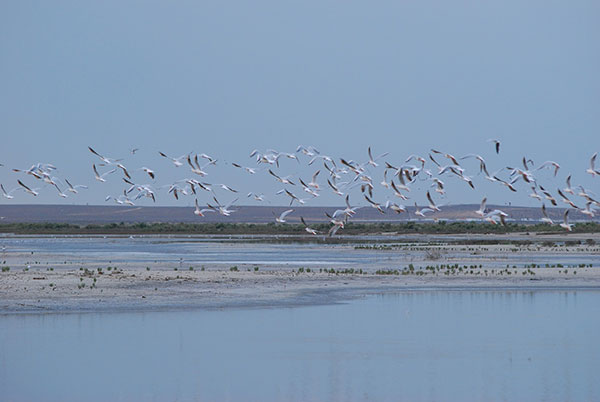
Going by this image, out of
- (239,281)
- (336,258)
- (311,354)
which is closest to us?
(311,354)

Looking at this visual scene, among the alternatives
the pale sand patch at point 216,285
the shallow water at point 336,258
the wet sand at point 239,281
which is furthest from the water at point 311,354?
the shallow water at point 336,258

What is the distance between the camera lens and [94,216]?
200 meters

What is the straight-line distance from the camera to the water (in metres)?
16.0

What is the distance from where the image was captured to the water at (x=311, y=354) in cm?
1597

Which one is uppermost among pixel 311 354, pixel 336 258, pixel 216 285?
pixel 336 258

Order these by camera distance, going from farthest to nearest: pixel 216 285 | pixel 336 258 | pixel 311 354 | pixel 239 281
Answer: pixel 336 258 → pixel 239 281 → pixel 216 285 → pixel 311 354

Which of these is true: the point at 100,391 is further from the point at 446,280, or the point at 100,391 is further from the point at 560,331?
the point at 446,280

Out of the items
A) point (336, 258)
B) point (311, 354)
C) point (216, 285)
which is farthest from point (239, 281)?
point (336, 258)

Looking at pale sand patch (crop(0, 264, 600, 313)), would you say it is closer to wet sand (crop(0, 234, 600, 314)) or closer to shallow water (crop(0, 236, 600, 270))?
wet sand (crop(0, 234, 600, 314))

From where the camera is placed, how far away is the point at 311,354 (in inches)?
762

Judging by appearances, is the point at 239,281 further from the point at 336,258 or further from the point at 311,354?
the point at 336,258

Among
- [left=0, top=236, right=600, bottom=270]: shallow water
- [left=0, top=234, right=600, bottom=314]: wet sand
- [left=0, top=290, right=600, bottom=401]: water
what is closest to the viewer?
[left=0, top=290, right=600, bottom=401]: water

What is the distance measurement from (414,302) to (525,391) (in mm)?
12147

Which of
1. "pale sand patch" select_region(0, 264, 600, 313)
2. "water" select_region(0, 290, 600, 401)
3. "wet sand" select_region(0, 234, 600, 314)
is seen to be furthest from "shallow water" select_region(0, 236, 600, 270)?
"water" select_region(0, 290, 600, 401)
